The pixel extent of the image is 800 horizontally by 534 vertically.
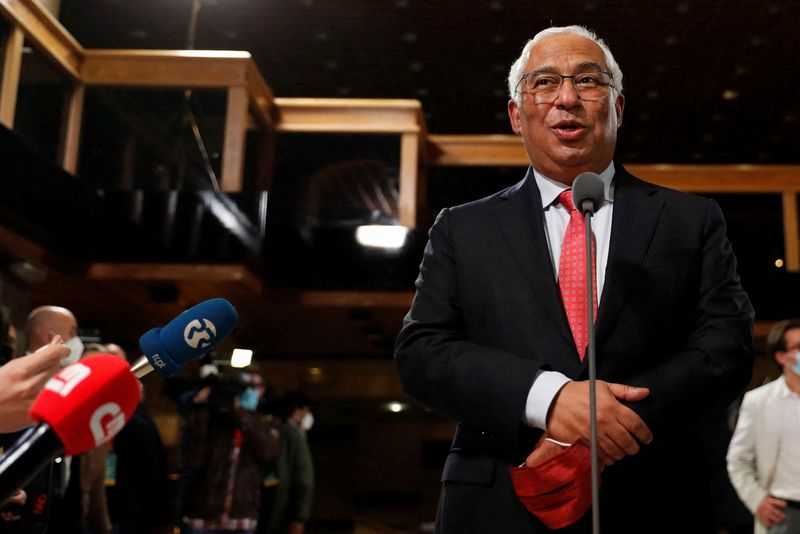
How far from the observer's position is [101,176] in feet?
28.9

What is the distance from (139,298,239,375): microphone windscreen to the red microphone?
41 cm

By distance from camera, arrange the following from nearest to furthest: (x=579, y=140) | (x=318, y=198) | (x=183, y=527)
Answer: (x=579, y=140), (x=183, y=527), (x=318, y=198)

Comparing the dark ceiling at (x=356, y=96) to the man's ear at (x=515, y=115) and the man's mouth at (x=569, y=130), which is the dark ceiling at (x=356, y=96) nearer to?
the man's ear at (x=515, y=115)

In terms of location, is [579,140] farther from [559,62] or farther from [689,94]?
[689,94]

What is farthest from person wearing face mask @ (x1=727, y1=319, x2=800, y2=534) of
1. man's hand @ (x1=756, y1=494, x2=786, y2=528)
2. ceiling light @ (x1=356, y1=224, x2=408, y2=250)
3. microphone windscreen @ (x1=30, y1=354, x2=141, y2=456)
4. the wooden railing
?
ceiling light @ (x1=356, y1=224, x2=408, y2=250)

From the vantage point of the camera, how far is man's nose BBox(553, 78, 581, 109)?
1.53m

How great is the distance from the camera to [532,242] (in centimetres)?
147

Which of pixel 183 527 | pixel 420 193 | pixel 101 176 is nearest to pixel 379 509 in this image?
pixel 420 193

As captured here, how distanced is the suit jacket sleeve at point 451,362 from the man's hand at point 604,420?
6 cm

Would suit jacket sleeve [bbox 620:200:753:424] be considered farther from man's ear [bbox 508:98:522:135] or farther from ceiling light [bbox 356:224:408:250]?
ceiling light [bbox 356:224:408:250]

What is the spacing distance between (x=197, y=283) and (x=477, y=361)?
7897 mm

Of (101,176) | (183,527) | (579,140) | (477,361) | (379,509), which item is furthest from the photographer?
(379,509)

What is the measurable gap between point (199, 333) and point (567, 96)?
0.70 m

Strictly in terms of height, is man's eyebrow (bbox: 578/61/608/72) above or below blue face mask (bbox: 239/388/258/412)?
above
